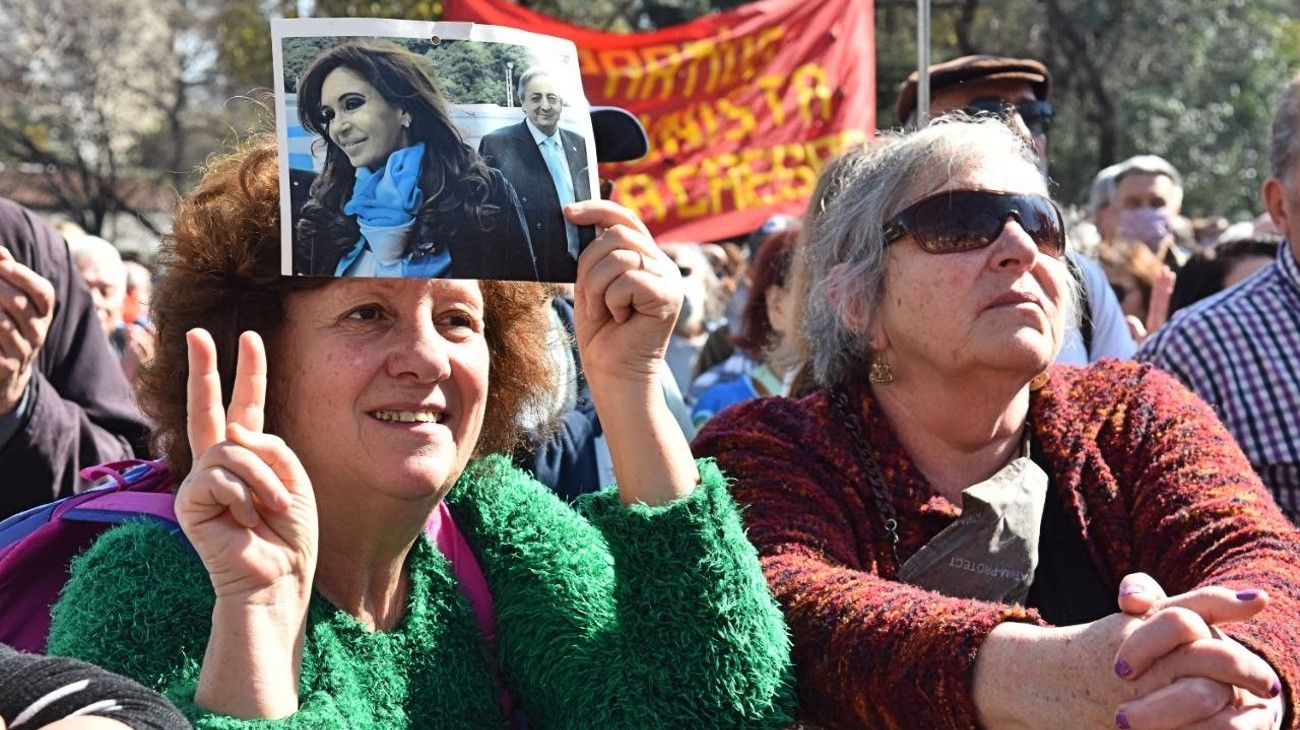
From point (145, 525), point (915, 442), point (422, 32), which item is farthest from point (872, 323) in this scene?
point (145, 525)

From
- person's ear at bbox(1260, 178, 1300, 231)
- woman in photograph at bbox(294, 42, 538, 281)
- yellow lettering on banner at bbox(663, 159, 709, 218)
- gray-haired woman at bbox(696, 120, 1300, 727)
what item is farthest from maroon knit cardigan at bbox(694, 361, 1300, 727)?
yellow lettering on banner at bbox(663, 159, 709, 218)

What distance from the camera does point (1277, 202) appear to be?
161 inches

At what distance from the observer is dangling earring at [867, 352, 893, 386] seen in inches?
121

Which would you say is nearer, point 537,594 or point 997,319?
point 537,594

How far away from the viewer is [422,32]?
7.33 ft

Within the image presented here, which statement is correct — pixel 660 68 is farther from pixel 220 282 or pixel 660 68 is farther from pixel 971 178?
pixel 220 282

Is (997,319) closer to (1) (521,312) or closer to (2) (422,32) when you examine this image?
(1) (521,312)

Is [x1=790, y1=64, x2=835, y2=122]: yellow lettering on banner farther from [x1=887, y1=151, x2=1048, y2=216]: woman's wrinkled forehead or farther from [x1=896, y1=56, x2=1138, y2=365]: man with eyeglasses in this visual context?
[x1=887, y1=151, x2=1048, y2=216]: woman's wrinkled forehead

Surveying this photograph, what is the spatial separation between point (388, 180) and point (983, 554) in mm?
1255

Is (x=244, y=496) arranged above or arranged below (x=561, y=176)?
below

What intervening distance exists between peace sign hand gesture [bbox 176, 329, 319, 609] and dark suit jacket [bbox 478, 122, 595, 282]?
A: 44 cm

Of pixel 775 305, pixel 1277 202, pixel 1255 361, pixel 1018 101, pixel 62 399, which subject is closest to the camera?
pixel 62 399

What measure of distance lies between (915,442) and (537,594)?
33.4 inches

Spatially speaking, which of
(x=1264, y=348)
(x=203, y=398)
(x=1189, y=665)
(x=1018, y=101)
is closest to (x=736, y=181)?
(x=1018, y=101)
